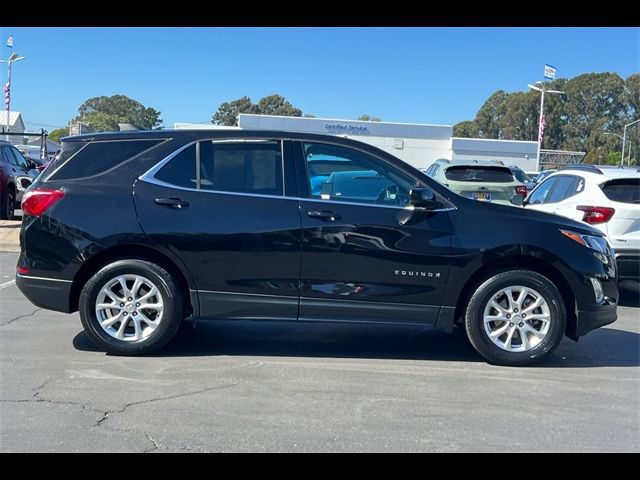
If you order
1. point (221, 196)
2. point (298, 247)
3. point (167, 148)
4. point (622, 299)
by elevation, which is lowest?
point (622, 299)

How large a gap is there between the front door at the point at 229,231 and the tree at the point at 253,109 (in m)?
70.2

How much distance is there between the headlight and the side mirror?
3.61ft

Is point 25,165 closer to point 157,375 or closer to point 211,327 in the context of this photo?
point 211,327

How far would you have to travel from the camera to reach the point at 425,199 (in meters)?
5.15

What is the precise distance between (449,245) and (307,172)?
1.34 meters

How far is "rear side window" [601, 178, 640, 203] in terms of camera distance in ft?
24.9

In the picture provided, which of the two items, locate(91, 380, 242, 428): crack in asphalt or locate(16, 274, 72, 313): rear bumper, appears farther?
locate(16, 274, 72, 313): rear bumper

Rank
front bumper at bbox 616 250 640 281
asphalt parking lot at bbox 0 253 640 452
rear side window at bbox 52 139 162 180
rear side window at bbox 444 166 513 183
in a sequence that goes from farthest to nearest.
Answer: rear side window at bbox 444 166 513 183, front bumper at bbox 616 250 640 281, rear side window at bbox 52 139 162 180, asphalt parking lot at bbox 0 253 640 452

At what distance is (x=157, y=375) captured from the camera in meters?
4.89

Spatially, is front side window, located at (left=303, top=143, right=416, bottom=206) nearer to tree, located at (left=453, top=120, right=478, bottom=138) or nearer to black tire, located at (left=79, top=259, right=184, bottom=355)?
black tire, located at (left=79, top=259, right=184, bottom=355)

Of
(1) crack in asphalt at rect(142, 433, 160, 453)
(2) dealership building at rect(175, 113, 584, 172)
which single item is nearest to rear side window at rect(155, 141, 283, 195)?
(1) crack in asphalt at rect(142, 433, 160, 453)

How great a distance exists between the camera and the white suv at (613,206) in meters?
7.41

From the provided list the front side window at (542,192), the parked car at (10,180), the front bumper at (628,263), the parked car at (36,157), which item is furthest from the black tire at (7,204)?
the front bumper at (628,263)

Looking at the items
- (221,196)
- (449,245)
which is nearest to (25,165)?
(221,196)
